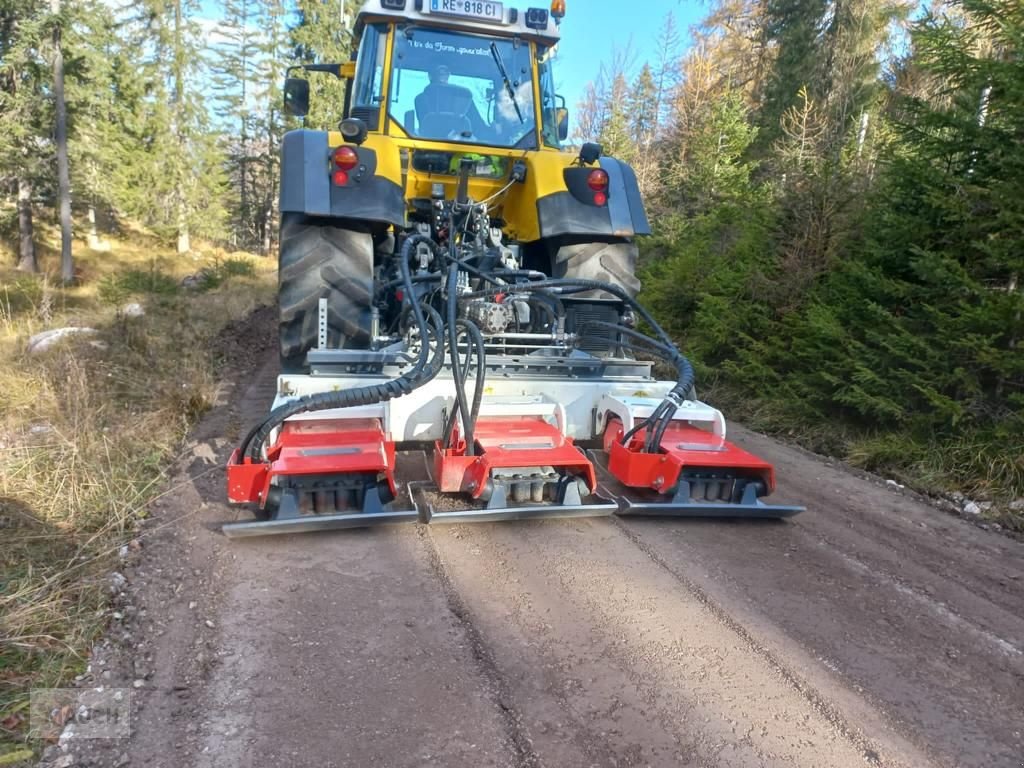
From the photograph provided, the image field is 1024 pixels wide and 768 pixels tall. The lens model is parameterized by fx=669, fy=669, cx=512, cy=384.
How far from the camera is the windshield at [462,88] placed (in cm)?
465

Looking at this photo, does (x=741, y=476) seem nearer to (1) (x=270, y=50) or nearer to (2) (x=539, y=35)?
(2) (x=539, y=35)

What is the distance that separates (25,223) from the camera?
61.6 feet

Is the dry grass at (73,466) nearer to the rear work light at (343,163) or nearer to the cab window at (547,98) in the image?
the rear work light at (343,163)

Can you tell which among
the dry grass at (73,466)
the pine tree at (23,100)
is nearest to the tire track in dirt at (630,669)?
the dry grass at (73,466)

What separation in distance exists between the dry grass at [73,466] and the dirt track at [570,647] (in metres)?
0.18

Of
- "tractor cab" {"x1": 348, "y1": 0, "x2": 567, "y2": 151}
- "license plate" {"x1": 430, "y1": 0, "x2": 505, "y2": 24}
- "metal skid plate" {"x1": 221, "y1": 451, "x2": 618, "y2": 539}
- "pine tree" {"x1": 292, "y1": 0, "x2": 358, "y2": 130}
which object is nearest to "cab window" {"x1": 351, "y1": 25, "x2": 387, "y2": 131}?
"tractor cab" {"x1": 348, "y1": 0, "x2": 567, "y2": 151}

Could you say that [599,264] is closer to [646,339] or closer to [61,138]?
[646,339]

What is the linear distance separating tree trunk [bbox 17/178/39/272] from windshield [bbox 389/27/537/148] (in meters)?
19.0

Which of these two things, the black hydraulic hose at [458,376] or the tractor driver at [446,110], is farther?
the tractor driver at [446,110]

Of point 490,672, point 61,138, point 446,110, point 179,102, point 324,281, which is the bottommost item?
point 490,672

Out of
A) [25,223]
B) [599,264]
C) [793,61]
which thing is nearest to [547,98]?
[599,264]

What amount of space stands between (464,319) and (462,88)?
2.23 m

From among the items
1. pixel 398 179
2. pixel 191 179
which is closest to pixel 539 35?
pixel 398 179

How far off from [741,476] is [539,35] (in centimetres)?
344
